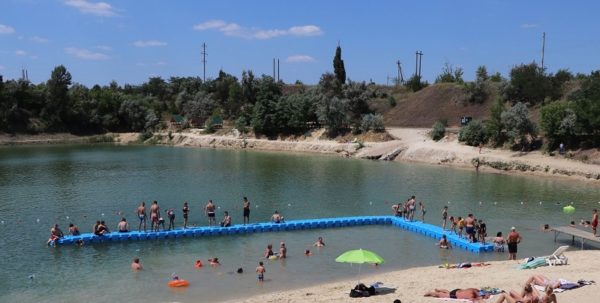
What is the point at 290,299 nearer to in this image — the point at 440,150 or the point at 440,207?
the point at 440,207

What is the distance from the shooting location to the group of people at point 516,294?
14219 mm

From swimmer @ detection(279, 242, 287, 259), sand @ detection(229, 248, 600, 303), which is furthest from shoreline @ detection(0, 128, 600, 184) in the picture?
swimmer @ detection(279, 242, 287, 259)

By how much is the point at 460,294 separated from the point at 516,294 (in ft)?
7.75

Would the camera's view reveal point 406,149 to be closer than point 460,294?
No

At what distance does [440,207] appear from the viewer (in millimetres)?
37406

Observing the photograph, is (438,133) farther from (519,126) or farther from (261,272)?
(261,272)

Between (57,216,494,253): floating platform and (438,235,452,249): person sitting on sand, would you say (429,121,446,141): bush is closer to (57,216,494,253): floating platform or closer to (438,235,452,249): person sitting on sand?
(57,216,494,253): floating platform

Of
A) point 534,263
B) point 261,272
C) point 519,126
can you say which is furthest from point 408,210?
point 519,126

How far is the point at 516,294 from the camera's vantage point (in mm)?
14695

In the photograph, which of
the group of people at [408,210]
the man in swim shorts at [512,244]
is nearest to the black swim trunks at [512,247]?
the man in swim shorts at [512,244]

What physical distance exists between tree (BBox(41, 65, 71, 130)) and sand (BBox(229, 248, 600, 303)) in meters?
106

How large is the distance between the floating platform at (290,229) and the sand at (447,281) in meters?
5.25

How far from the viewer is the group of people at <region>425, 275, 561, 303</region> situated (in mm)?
14219

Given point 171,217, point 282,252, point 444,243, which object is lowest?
point 282,252
